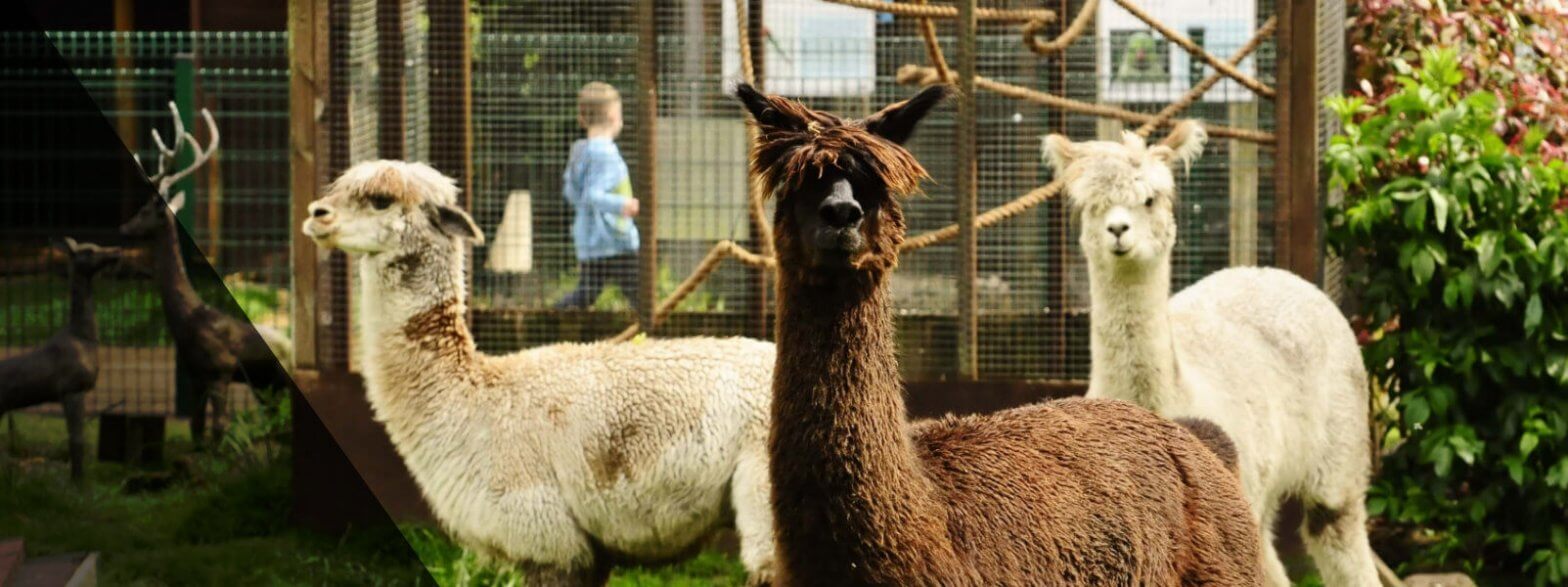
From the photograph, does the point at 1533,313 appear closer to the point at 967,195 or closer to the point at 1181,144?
the point at 1181,144

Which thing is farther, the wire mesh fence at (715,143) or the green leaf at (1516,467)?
the wire mesh fence at (715,143)

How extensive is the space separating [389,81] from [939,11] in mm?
2432

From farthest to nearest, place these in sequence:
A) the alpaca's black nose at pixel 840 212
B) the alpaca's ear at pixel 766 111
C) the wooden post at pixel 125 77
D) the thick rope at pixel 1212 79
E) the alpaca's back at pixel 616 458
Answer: the wooden post at pixel 125 77, the thick rope at pixel 1212 79, the alpaca's back at pixel 616 458, the alpaca's ear at pixel 766 111, the alpaca's black nose at pixel 840 212

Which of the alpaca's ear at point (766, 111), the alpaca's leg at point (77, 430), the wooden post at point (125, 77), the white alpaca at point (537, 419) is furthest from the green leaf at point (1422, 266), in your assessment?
the wooden post at point (125, 77)

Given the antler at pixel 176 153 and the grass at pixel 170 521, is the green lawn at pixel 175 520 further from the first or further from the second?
the antler at pixel 176 153

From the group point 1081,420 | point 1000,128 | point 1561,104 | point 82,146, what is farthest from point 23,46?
point 1561,104

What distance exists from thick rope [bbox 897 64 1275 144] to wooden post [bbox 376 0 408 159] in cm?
221

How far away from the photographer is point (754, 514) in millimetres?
4906

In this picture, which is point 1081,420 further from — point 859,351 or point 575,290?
point 575,290

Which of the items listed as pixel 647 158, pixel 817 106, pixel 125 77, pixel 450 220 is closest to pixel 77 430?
pixel 450 220

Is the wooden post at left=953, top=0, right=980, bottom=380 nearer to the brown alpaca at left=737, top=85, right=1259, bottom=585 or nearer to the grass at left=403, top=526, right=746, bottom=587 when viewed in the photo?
the grass at left=403, top=526, right=746, bottom=587

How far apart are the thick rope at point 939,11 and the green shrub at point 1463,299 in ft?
4.29

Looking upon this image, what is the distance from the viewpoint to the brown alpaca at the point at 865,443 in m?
2.68

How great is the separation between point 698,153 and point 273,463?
199 inches
